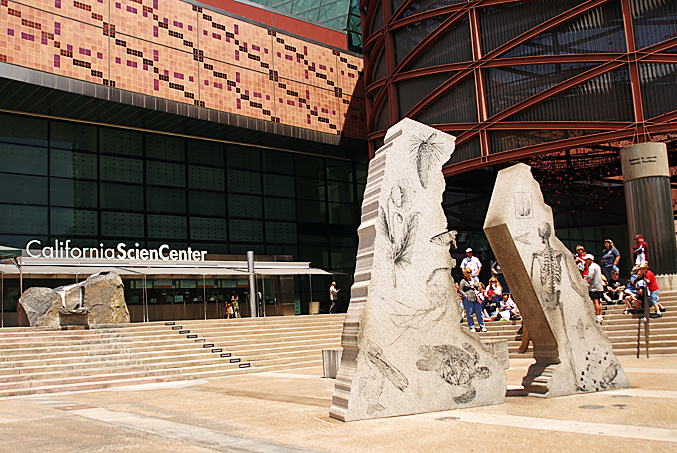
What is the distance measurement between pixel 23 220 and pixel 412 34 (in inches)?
775

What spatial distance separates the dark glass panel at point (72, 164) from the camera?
28.7m

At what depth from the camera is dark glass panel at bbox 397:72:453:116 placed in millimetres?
27094

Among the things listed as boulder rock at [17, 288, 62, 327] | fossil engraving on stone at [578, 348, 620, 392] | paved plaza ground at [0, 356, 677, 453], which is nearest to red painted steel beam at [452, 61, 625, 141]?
paved plaza ground at [0, 356, 677, 453]

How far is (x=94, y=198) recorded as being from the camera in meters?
29.5

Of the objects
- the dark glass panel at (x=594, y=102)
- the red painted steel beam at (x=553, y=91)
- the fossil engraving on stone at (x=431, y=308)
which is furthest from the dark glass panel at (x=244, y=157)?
the fossil engraving on stone at (x=431, y=308)

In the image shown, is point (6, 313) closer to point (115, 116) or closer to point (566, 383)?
point (115, 116)

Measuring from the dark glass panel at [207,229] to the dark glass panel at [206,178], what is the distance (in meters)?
1.87

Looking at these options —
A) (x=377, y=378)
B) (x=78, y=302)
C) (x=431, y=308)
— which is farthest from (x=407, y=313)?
(x=78, y=302)

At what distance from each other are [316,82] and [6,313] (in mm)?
18903

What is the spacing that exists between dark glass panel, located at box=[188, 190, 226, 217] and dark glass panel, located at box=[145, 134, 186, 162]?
2.06m

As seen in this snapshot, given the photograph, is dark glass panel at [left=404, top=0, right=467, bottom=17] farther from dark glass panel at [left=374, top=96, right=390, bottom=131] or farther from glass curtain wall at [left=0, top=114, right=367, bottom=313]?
glass curtain wall at [left=0, top=114, right=367, bottom=313]

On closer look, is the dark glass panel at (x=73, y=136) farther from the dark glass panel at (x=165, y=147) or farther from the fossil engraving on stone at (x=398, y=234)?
the fossil engraving on stone at (x=398, y=234)

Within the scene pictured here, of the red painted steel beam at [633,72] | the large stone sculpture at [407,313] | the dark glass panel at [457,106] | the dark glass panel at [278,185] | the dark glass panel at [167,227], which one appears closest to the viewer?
the large stone sculpture at [407,313]

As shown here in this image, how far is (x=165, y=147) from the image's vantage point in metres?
32.2
